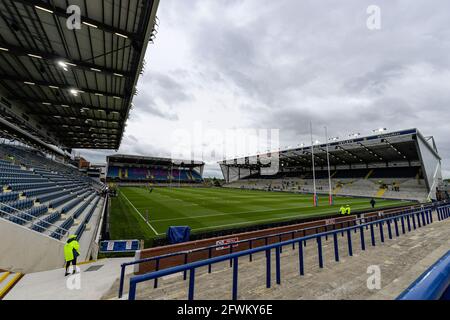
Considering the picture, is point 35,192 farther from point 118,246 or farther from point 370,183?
point 370,183

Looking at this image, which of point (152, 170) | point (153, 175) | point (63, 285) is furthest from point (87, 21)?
point (152, 170)

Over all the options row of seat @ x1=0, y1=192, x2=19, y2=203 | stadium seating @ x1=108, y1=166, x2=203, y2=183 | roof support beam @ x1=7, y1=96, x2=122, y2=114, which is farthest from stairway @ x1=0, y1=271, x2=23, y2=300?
stadium seating @ x1=108, y1=166, x2=203, y2=183

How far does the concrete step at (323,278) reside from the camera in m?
4.21

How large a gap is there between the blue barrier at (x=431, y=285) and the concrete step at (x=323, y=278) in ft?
9.45

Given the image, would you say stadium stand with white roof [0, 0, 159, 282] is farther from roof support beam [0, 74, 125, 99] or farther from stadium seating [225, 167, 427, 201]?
stadium seating [225, 167, 427, 201]

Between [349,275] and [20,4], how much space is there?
656 inches

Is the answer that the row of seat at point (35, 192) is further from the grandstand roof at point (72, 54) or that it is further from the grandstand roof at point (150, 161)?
the grandstand roof at point (150, 161)

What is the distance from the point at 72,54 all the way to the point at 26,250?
11573 millimetres

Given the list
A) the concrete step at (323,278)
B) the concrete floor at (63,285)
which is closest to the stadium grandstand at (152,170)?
the concrete floor at (63,285)

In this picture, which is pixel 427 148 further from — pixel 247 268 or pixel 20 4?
pixel 20 4

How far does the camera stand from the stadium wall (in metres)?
7.14

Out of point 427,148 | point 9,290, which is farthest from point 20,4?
point 427,148

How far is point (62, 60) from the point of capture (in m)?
12.8
